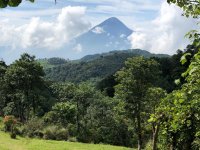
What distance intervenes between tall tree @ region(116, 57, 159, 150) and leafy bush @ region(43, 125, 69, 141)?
1016 centimetres

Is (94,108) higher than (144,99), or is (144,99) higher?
(144,99)

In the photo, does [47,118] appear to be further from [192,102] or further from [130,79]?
[192,102]

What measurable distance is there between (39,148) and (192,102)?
3131cm

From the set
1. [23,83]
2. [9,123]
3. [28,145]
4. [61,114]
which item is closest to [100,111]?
[61,114]

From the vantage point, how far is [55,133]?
165 feet

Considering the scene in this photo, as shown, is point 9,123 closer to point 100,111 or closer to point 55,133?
point 55,133

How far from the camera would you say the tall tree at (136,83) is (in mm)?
43875

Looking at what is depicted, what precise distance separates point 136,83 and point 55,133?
13078 mm

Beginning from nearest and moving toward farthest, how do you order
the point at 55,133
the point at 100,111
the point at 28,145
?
the point at 28,145 < the point at 55,133 < the point at 100,111

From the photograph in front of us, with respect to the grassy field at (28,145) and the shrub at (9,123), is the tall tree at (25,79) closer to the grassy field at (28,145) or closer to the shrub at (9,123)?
the shrub at (9,123)

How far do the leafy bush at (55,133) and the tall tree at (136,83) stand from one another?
1016 centimetres

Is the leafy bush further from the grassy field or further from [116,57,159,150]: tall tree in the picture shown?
[116,57,159,150]: tall tree

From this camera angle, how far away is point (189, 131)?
2517 cm

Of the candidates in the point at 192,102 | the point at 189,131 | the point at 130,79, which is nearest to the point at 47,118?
the point at 130,79
